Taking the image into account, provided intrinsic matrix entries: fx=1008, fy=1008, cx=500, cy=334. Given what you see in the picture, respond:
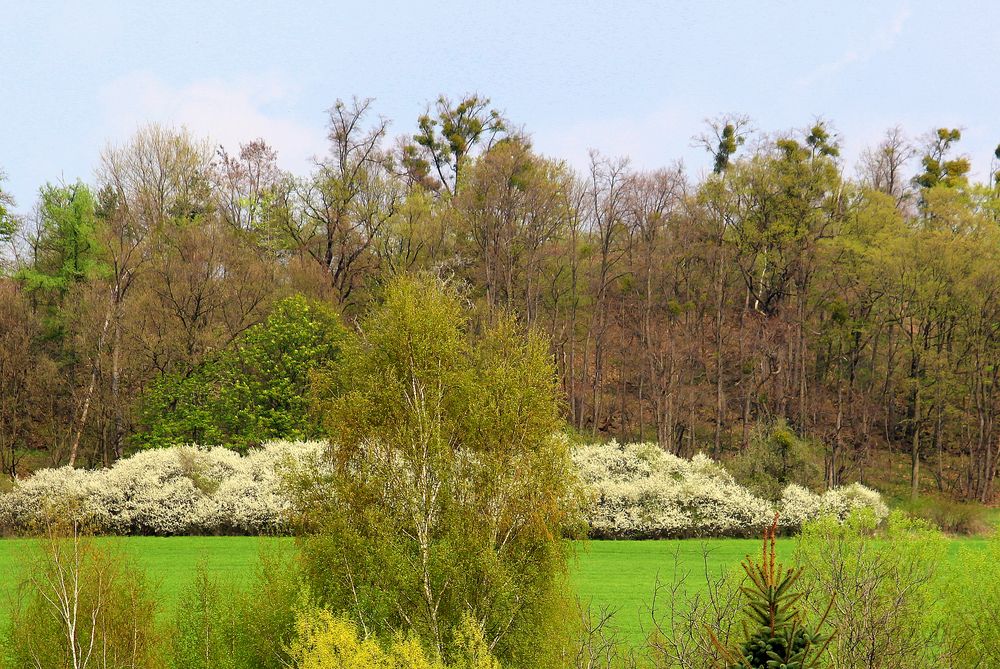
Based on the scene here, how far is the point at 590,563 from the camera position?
25.3 m

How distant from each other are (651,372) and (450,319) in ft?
101

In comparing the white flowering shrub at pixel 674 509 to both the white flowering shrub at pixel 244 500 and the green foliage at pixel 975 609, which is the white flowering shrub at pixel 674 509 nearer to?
the white flowering shrub at pixel 244 500

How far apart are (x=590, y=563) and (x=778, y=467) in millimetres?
9691

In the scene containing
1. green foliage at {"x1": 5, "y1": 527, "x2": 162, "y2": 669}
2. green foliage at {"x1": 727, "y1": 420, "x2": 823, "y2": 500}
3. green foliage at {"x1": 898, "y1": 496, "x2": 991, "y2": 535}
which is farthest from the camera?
green foliage at {"x1": 898, "y1": 496, "x2": 991, "y2": 535}

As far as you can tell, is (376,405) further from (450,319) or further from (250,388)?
(250,388)

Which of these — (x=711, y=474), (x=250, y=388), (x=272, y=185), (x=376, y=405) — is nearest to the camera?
(x=376, y=405)

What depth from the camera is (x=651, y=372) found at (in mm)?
46562

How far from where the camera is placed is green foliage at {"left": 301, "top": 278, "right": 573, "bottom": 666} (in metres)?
15.6

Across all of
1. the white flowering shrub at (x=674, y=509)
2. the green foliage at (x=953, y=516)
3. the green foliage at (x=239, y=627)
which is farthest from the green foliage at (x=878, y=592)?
the green foliage at (x=953, y=516)

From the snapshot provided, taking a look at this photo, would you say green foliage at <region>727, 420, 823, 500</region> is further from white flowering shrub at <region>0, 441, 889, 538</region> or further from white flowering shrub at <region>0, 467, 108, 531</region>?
white flowering shrub at <region>0, 467, 108, 531</region>

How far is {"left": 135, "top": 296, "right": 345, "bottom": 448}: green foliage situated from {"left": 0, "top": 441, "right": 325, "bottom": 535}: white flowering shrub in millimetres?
4345

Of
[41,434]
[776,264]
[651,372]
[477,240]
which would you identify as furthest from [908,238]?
[41,434]

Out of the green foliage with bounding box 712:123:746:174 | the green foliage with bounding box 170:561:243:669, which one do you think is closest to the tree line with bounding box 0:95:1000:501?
the green foliage with bounding box 712:123:746:174

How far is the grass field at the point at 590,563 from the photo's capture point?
19.9 m
